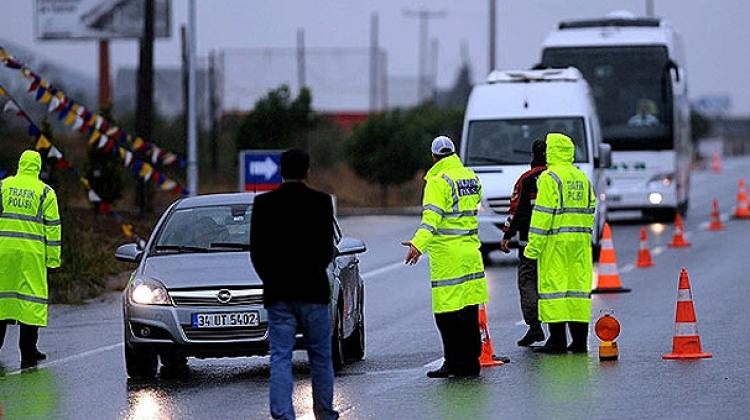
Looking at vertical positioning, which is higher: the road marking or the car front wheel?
the car front wheel

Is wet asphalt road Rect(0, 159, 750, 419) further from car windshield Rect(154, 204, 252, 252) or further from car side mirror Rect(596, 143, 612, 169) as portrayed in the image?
car side mirror Rect(596, 143, 612, 169)

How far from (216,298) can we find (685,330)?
11.9ft

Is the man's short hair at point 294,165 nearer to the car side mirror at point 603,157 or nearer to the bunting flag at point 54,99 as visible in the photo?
the bunting flag at point 54,99

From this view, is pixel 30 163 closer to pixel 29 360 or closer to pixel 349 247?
pixel 29 360

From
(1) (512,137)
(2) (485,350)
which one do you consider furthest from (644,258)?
(2) (485,350)

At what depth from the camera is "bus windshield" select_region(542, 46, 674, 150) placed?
34000 millimetres

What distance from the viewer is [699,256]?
1051 inches

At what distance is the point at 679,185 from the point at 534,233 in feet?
71.9

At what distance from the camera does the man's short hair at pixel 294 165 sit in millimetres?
10203

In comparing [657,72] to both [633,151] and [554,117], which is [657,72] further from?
[554,117]

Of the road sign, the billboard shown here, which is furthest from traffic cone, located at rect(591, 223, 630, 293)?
the billboard

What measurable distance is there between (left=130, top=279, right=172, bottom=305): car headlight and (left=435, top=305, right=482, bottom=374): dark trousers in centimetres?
204

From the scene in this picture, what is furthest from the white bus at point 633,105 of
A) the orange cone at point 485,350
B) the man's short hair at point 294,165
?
the man's short hair at point 294,165

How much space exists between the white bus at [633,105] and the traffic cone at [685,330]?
20.2 meters
